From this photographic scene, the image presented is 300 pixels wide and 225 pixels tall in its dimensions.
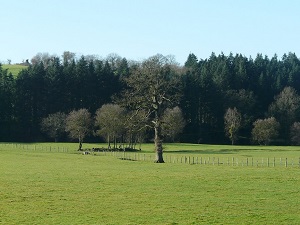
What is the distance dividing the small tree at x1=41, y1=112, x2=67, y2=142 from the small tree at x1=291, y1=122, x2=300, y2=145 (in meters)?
60.5

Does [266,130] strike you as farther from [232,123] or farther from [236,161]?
[236,161]

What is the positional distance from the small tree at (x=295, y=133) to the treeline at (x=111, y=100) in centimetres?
214

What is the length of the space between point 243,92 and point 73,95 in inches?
1993

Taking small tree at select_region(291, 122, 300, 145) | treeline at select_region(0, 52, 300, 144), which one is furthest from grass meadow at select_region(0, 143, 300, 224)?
small tree at select_region(291, 122, 300, 145)

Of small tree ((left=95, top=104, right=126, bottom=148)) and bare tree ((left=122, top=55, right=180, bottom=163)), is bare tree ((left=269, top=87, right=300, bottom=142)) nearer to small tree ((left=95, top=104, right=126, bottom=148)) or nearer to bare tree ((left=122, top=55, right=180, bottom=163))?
small tree ((left=95, top=104, right=126, bottom=148))

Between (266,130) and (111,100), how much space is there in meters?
41.9

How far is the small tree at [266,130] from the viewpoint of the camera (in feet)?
434

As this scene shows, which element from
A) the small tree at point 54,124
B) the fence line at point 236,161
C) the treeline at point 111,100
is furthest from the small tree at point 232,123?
the fence line at point 236,161

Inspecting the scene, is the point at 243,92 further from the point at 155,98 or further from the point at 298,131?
the point at 155,98

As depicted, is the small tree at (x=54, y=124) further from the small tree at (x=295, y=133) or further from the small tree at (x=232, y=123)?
the small tree at (x=295, y=133)

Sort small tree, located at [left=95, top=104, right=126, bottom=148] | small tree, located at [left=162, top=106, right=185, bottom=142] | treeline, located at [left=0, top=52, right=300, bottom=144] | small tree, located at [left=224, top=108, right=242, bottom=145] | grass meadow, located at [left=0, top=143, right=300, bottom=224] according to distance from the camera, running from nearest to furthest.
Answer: grass meadow, located at [left=0, top=143, right=300, bottom=224], small tree, located at [left=95, top=104, right=126, bottom=148], small tree, located at [left=162, top=106, right=185, bottom=142], treeline, located at [left=0, top=52, right=300, bottom=144], small tree, located at [left=224, top=108, right=242, bottom=145]

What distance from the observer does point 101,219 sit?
23.7 metres

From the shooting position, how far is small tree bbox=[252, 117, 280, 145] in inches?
5212

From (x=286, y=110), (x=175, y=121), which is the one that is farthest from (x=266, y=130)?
(x=175, y=121)
